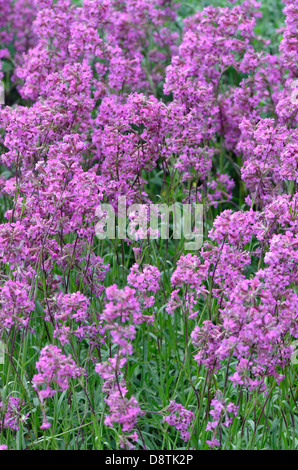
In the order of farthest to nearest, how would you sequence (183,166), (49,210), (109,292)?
(183,166)
(49,210)
(109,292)

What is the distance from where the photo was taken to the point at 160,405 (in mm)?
3824

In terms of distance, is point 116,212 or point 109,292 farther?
point 116,212

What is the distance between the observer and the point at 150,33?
6.43 metres

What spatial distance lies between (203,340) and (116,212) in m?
1.07

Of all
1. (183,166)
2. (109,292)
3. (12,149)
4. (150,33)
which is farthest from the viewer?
(150,33)

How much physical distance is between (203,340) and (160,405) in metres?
0.87

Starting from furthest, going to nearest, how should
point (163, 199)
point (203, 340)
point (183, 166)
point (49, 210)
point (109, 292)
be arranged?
point (163, 199)
point (183, 166)
point (49, 210)
point (203, 340)
point (109, 292)

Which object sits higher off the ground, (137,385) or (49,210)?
(49,210)

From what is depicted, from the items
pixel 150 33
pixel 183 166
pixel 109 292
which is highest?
pixel 150 33

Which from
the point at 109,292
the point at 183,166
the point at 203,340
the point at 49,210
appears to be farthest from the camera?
the point at 183,166

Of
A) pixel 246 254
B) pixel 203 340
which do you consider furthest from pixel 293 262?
pixel 203 340
